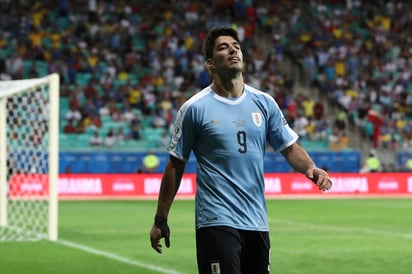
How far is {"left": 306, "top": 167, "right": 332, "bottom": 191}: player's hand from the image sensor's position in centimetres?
657

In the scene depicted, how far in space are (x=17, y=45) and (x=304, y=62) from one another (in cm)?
1167

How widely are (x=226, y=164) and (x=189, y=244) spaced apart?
10658 mm

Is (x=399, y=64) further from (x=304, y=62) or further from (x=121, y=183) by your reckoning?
(x=121, y=183)

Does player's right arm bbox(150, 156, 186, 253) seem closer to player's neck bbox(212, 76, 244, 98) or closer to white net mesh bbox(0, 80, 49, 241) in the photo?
player's neck bbox(212, 76, 244, 98)

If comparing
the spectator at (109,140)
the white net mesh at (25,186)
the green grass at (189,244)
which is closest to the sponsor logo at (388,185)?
the green grass at (189,244)

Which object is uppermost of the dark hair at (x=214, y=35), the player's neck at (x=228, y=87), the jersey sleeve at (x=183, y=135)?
the dark hair at (x=214, y=35)

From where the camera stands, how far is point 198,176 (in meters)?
6.76

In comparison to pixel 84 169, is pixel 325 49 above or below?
above

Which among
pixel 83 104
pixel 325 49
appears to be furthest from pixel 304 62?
pixel 83 104

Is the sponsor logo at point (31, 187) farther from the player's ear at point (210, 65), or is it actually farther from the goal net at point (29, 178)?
the player's ear at point (210, 65)

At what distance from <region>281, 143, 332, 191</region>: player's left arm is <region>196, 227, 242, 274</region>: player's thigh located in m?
0.61

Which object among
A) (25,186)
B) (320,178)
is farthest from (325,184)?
(25,186)

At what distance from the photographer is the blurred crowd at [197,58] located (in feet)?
121

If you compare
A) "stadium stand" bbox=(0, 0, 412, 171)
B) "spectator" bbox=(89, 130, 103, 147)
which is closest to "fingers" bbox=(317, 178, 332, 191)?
"stadium stand" bbox=(0, 0, 412, 171)
